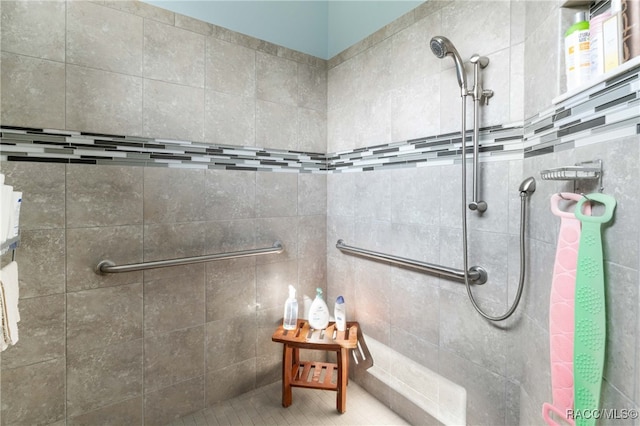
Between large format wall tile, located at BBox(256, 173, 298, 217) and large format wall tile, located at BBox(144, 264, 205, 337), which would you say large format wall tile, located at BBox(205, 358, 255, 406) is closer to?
large format wall tile, located at BBox(144, 264, 205, 337)

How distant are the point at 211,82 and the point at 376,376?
1.88m

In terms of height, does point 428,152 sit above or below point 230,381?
above

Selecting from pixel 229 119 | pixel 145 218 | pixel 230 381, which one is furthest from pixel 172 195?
pixel 230 381

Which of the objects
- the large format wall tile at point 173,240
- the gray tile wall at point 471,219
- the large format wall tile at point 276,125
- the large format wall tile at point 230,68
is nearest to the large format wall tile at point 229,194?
the large format wall tile at point 173,240

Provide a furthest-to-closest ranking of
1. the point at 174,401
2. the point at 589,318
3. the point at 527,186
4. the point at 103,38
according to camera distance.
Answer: the point at 174,401, the point at 103,38, the point at 527,186, the point at 589,318

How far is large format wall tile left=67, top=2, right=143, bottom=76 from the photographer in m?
1.30

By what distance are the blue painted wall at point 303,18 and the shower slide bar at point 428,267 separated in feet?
4.12

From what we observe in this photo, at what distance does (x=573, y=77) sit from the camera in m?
0.88

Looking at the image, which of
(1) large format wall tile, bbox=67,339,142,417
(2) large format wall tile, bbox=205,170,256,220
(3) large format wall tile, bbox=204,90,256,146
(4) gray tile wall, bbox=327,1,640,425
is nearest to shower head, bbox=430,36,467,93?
(4) gray tile wall, bbox=327,1,640,425

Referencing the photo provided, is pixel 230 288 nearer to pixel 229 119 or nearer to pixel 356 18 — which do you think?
pixel 229 119

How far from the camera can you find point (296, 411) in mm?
1663

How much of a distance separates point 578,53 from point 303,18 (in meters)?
1.56

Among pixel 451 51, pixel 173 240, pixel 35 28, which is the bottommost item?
pixel 173 240

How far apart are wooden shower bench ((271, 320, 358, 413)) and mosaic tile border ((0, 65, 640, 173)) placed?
96 centimetres
